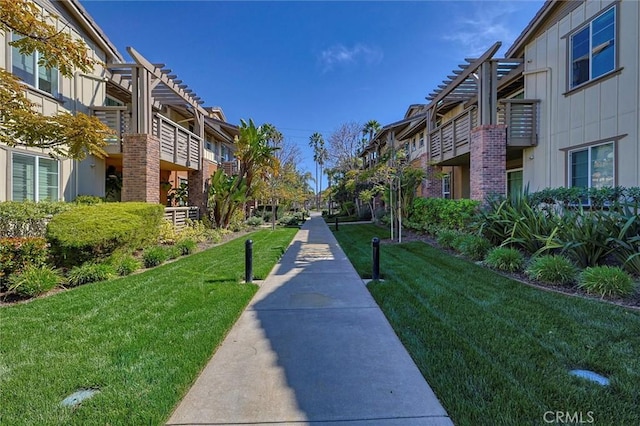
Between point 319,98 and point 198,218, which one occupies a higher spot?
point 319,98

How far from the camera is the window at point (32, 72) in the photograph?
859 cm

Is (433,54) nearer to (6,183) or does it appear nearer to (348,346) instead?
(348,346)

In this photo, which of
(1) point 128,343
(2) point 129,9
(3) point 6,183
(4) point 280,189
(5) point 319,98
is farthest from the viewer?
(5) point 319,98

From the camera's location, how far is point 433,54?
15.2 m

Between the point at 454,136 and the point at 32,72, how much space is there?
15.2 metres

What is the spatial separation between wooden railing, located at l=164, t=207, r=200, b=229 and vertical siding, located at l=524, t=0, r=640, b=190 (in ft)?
45.4

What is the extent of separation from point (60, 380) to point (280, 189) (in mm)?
18362

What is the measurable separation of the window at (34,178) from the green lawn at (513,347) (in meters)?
Answer: 9.71

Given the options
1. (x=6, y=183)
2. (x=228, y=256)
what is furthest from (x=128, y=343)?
(x=6, y=183)

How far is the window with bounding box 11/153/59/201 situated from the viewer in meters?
8.54

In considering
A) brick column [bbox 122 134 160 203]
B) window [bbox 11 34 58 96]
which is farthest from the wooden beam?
window [bbox 11 34 58 96]

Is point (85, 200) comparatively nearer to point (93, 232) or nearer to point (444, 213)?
point (93, 232)

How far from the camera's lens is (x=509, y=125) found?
1154 cm

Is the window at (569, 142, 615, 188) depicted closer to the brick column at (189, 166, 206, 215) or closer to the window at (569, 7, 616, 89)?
the window at (569, 7, 616, 89)
